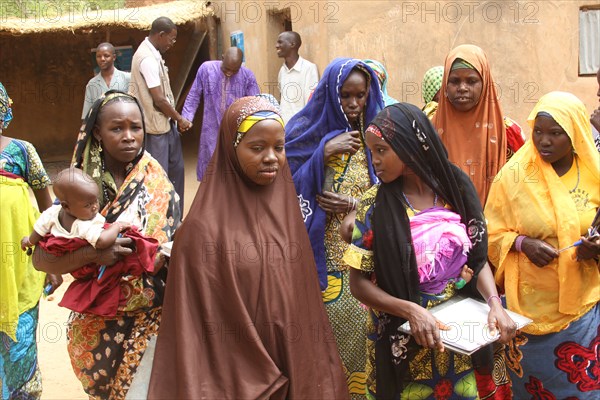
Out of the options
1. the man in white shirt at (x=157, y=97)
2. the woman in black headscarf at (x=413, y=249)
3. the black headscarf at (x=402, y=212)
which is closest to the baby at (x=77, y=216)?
the woman in black headscarf at (x=413, y=249)

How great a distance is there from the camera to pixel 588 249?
11.8ft

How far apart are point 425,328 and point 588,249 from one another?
1298 mm

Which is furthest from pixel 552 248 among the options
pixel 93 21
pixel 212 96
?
pixel 93 21

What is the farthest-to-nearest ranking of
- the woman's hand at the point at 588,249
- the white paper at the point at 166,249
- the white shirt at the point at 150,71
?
the white shirt at the point at 150,71
the woman's hand at the point at 588,249
the white paper at the point at 166,249

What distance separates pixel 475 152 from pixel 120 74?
6.64m

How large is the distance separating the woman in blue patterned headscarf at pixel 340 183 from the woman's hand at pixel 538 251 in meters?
0.91

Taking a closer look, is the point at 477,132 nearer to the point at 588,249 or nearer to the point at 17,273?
the point at 588,249

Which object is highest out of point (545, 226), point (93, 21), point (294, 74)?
point (93, 21)

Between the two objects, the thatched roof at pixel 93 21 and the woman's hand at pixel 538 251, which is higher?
the thatched roof at pixel 93 21

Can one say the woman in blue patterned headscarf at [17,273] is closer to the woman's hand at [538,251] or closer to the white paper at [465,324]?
the white paper at [465,324]

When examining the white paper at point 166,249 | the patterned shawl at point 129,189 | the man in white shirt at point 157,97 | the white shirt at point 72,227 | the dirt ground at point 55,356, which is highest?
the man in white shirt at point 157,97

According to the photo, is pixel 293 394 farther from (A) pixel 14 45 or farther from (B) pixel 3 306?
(A) pixel 14 45

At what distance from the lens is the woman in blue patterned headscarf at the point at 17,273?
440cm

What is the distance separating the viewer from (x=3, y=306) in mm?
4406
